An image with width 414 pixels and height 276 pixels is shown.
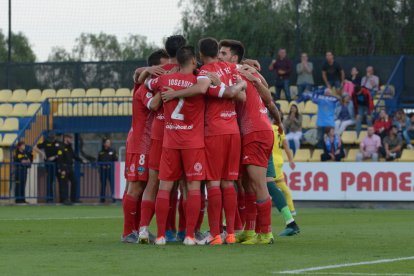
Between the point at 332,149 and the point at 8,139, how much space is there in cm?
951

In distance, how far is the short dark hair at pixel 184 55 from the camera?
12289 mm

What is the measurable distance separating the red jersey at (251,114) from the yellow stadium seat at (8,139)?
19.4 m

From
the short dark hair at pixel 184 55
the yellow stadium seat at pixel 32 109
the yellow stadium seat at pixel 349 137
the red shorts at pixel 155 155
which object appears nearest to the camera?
the short dark hair at pixel 184 55

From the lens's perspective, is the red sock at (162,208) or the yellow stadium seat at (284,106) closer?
the red sock at (162,208)

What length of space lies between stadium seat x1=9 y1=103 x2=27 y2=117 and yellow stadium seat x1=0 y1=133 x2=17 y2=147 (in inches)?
66.0

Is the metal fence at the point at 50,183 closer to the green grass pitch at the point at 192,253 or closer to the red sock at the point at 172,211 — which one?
the green grass pitch at the point at 192,253

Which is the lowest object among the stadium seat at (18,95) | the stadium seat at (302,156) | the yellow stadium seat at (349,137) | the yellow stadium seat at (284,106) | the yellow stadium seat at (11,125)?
the stadium seat at (302,156)

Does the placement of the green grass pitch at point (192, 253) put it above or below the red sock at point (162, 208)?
below

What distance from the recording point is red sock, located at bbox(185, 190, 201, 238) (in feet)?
40.4

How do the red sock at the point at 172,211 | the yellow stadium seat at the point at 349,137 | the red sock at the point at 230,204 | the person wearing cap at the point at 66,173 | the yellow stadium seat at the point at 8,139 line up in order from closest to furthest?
the red sock at the point at 230,204 → the red sock at the point at 172,211 → the person wearing cap at the point at 66,173 → the yellow stadium seat at the point at 349,137 → the yellow stadium seat at the point at 8,139

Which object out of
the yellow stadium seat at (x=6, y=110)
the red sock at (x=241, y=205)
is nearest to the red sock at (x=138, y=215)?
the red sock at (x=241, y=205)

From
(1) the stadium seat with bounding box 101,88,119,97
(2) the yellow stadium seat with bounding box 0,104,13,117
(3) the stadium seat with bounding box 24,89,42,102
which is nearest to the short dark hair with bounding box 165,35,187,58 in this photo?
(1) the stadium seat with bounding box 101,88,119,97

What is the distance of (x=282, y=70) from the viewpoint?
30.6 m

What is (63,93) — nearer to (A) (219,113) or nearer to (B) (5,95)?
(B) (5,95)
